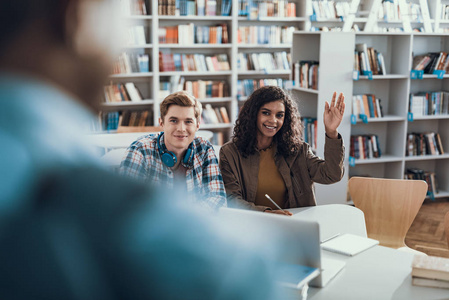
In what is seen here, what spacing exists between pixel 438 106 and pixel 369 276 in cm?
393

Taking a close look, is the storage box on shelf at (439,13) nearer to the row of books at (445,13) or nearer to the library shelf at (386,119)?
the row of books at (445,13)

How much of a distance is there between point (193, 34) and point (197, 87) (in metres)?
0.65

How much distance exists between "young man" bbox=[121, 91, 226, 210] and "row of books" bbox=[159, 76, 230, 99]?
3.72 meters

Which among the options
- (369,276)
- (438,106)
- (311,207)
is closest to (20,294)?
(369,276)

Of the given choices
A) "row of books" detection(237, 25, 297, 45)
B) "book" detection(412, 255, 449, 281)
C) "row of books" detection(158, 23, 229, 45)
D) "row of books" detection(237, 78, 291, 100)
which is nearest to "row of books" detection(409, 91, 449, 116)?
"row of books" detection(237, 78, 291, 100)

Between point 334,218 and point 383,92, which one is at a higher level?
point 383,92

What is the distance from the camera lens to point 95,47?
12.2 inches

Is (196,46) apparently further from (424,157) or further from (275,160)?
(275,160)

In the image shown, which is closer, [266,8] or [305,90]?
[305,90]

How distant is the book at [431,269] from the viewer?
1658mm

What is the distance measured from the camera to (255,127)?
2768mm

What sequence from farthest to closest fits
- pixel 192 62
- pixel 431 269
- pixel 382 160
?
1. pixel 192 62
2. pixel 382 160
3. pixel 431 269

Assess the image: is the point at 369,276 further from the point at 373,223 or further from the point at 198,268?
the point at 198,268

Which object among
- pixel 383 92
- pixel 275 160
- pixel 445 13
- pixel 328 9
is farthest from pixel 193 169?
pixel 445 13
